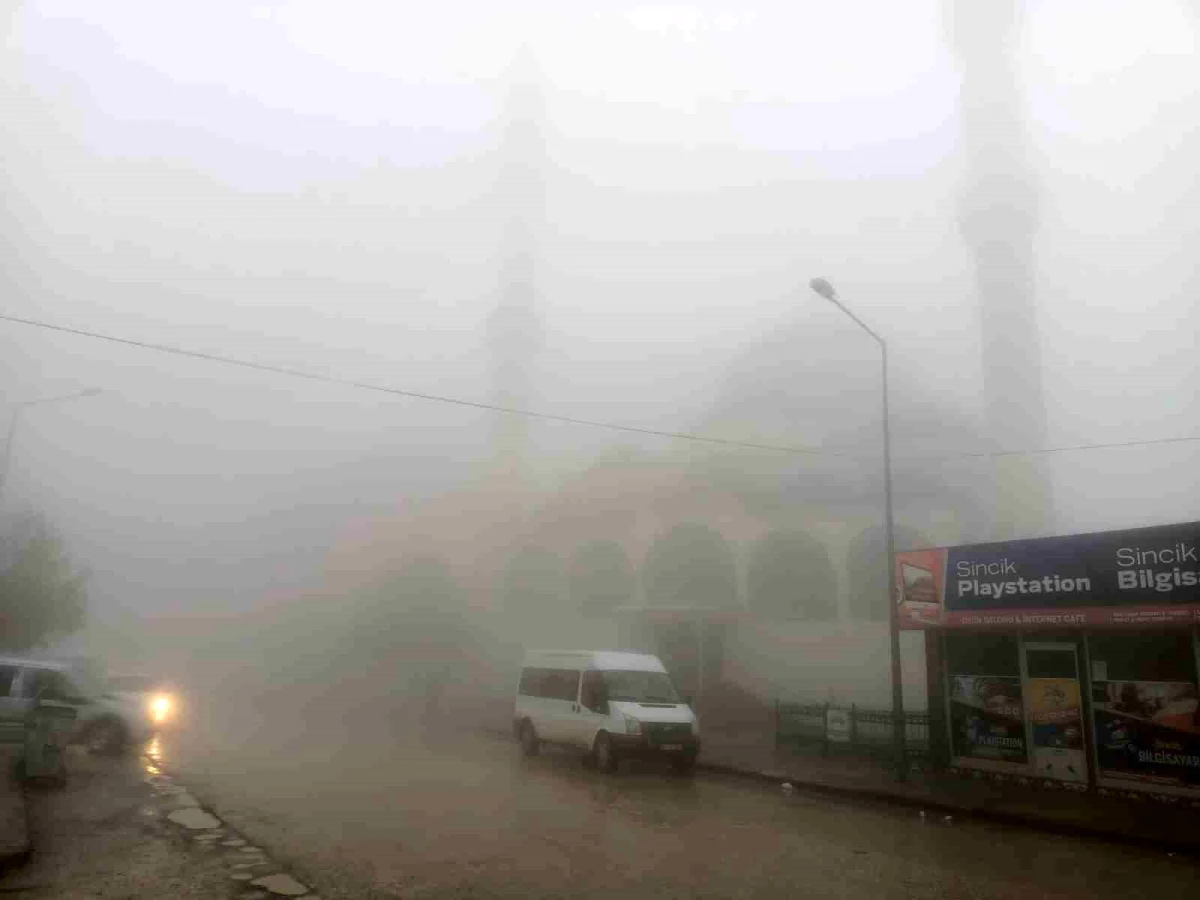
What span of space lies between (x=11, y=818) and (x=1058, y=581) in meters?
15.5

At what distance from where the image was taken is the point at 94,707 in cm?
1833

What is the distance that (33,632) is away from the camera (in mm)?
35344

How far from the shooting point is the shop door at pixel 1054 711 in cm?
1404

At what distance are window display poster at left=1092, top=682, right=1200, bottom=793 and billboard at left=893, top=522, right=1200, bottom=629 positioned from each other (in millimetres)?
1191

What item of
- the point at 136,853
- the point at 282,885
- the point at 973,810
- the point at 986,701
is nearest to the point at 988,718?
the point at 986,701

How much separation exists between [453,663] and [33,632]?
1788 cm

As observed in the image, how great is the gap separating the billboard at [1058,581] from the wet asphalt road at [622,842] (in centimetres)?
411

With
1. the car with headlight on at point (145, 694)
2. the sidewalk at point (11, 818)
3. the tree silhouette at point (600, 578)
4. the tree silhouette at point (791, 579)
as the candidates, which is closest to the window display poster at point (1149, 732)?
the tree silhouette at point (791, 579)

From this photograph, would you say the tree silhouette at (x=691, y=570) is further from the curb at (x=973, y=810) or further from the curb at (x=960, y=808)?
the curb at (x=973, y=810)

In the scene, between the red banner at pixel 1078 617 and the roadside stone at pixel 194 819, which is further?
the red banner at pixel 1078 617

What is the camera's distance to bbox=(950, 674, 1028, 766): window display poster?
592 inches

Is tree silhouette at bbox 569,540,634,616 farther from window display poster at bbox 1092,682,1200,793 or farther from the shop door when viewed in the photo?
window display poster at bbox 1092,682,1200,793

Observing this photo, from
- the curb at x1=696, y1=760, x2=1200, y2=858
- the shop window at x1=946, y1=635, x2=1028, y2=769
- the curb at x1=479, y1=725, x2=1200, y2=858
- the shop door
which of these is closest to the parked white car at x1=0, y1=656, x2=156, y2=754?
the curb at x1=479, y1=725, x2=1200, y2=858

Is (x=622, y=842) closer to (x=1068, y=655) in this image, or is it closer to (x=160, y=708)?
(x=1068, y=655)
